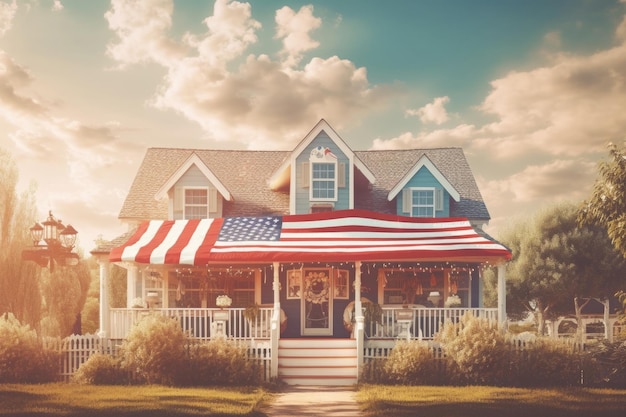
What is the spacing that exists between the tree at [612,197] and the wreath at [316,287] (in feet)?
32.8

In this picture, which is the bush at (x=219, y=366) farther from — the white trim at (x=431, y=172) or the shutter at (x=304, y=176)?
the white trim at (x=431, y=172)

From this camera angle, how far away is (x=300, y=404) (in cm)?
1554

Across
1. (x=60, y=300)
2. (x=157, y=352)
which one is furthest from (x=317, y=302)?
(x=60, y=300)

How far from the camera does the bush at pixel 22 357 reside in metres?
18.3

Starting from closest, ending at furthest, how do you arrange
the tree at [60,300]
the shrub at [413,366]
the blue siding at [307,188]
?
the shrub at [413,366] → the blue siding at [307,188] → the tree at [60,300]

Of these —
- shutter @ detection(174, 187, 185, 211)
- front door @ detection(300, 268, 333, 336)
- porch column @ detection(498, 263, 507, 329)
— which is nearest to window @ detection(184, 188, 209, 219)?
shutter @ detection(174, 187, 185, 211)

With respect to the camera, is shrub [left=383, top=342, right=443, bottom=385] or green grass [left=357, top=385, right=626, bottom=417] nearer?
green grass [left=357, top=385, right=626, bottom=417]

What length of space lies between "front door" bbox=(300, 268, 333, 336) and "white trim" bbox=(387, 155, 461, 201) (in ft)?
12.8

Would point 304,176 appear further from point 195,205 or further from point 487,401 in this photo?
point 487,401

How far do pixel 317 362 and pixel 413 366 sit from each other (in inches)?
113

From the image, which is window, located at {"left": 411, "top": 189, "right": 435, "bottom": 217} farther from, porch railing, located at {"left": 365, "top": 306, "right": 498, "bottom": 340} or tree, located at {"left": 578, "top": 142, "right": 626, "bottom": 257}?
tree, located at {"left": 578, "top": 142, "right": 626, "bottom": 257}

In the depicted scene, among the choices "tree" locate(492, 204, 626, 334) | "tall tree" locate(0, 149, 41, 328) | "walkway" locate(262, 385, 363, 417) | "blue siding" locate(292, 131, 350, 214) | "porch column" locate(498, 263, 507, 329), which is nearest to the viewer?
"walkway" locate(262, 385, 363, 417)

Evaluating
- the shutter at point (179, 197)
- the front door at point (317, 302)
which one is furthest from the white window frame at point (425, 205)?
the shutter at point (179, 197)

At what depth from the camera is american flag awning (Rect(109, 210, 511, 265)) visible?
20.9 metres
